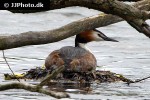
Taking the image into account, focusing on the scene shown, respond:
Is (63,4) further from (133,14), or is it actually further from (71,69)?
(71,69)

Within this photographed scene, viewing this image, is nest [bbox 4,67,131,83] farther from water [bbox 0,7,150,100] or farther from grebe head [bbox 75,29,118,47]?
grebe head [bbox 75,29,118,47]

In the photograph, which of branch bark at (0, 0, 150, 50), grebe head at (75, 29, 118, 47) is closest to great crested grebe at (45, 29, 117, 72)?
grebe head at (75, 29, 118, 47)

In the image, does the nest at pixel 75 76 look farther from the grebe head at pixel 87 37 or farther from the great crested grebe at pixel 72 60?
the grebe head at pixel 87 37

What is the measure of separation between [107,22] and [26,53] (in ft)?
28.1

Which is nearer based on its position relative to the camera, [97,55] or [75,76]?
[75,76]

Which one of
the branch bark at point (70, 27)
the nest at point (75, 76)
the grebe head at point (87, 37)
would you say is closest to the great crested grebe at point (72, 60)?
the nest at point (75, 76)

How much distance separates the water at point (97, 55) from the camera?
10867 millimetres

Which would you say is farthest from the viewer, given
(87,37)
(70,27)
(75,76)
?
(87,37)

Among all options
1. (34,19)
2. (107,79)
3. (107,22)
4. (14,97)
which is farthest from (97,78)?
(34,19)

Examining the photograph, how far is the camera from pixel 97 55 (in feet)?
53.2

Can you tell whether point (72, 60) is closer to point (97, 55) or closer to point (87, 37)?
point (87, 37)

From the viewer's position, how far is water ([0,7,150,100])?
1087cm

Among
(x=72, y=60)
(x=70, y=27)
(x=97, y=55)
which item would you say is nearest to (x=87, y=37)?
(x=72, y=60)

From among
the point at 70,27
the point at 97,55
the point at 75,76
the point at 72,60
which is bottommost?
the point at 97,55
